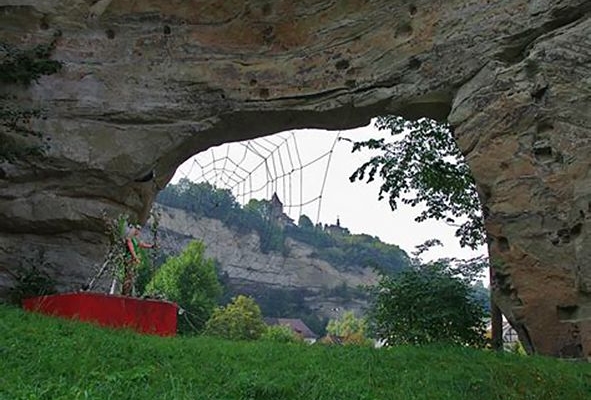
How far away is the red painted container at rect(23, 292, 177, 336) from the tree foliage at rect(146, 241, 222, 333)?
19.4m

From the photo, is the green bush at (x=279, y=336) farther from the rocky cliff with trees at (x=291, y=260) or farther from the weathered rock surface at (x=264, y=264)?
the rocky cliff with trees at (x=291, y=260)

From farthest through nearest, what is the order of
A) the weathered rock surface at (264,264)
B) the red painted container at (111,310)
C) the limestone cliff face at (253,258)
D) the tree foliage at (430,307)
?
the weathered rock surface at (264,264), the limestone cliff face at (253,258), the tree foliage at (430,307), the red painted container at (111,310)

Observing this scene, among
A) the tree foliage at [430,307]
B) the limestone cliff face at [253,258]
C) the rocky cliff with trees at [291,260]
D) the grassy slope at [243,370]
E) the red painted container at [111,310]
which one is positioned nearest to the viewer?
the grassy slope at [243,370]

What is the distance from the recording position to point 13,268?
11.1 metres

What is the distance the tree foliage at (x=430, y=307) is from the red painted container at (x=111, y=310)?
475cm

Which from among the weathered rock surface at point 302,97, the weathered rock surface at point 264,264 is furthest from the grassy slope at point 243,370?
the weathered rock surface at point 264,264

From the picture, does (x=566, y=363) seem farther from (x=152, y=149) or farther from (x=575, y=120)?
(x=152, y=149)

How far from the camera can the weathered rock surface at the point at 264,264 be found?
51.8 m

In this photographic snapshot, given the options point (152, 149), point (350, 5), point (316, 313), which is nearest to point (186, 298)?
point (152, 149)

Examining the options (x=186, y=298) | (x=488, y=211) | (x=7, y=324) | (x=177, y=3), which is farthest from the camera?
(x=186, y=298)

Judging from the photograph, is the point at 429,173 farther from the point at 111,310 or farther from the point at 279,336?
the point at 279,336

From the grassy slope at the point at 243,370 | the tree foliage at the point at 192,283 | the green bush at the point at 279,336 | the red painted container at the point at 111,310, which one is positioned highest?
the tree foliage at the point at 192,283

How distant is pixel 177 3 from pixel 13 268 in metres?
6.15

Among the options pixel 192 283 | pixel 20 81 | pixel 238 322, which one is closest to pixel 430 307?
pixel 20 81
